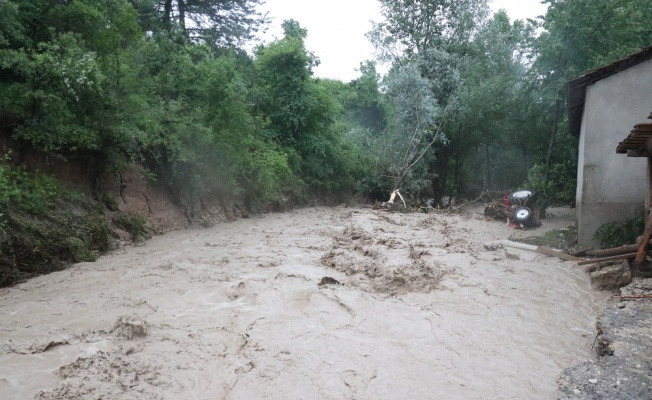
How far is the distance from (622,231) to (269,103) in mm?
15667

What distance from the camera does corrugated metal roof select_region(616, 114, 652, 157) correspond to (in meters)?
7.06

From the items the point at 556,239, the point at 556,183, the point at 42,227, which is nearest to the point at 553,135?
the point at 556,183

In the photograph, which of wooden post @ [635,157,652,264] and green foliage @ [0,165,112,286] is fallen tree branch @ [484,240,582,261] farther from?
green foliage @ [0,165,112,286]

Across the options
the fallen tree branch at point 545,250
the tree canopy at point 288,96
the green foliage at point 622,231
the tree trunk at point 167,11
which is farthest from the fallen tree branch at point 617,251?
the tree trunk at point 167,11

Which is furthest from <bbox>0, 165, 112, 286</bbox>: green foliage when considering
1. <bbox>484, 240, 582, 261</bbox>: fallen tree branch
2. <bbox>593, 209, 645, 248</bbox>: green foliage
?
<bbox>593, 209, 645, 248</bbox>: green foliage

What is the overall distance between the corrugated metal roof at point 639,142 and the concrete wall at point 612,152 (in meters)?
1.80

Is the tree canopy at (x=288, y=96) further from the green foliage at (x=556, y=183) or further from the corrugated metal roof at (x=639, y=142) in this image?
the corrugated metal roof at (x=639, y=142)

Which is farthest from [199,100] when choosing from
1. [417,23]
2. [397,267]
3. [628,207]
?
[417,23]

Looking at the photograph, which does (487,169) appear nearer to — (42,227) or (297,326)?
(297,326)

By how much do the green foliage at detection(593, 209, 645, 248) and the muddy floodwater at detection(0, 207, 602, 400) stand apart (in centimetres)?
125

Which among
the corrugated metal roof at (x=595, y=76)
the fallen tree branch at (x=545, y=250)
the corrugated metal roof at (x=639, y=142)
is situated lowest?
the fallen tree branch at (x=545, y=250)

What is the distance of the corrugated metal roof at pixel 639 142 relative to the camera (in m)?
7.06

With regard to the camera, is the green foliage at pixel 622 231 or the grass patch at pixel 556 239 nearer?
the green foliage at pixel 622 231

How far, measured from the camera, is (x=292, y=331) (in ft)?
19.0
